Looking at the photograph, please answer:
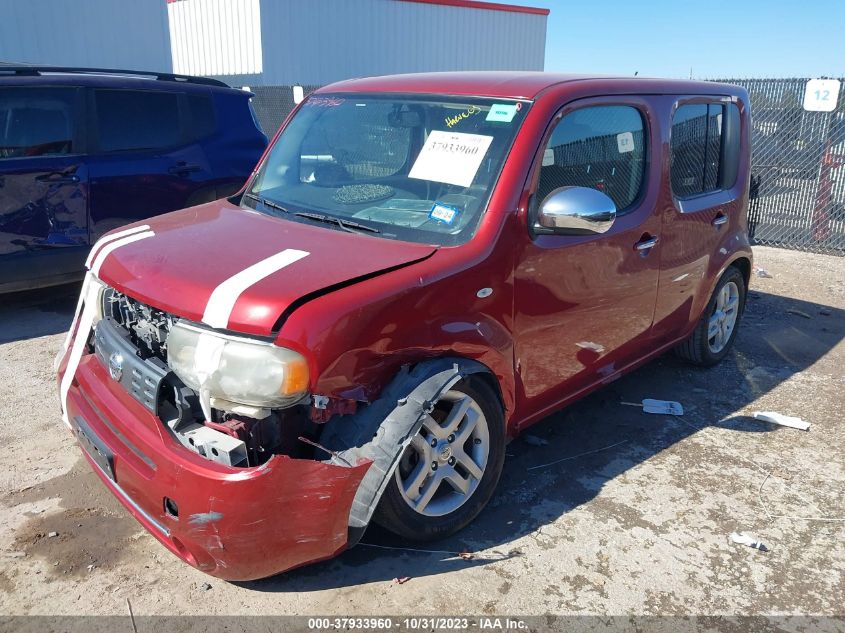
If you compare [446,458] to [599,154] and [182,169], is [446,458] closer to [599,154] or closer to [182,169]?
[599,154]

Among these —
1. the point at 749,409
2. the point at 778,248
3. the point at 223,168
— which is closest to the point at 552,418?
the point at 749,409

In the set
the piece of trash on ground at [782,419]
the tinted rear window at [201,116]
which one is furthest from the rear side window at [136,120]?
the piece of trash on ground at [782,419]

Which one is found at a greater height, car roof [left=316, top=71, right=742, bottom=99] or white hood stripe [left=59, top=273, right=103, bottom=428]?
car roof [left=316, top=71, right=742, bottom=99]

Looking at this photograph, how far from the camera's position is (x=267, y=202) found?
3.57 meters

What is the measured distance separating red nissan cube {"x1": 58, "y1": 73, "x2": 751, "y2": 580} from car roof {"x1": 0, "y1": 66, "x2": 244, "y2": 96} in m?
2.80

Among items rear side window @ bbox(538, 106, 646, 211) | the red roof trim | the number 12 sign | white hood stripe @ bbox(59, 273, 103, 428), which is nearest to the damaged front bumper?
white hood stripe @ bbox(59, 273, 103, 428)

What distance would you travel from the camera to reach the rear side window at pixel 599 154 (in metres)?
3.26

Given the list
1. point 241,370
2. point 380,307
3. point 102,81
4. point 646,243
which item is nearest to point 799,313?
point 646,243

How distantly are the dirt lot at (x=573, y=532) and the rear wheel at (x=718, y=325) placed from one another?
32 centimetres

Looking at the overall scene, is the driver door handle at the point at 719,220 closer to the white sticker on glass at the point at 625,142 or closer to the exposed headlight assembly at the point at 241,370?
the white sticker on glass at the point at 625,142

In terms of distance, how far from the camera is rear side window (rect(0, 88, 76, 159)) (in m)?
5.48

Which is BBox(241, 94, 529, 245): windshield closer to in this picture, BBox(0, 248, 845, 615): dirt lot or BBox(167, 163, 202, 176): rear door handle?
BBox(0, 248, 845, 615): dirt lot

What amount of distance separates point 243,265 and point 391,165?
3.61ft

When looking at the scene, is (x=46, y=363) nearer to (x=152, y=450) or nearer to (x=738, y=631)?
(x=152, y=450)
